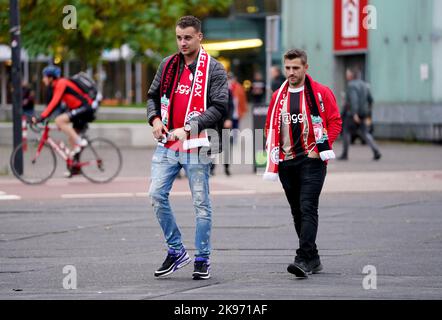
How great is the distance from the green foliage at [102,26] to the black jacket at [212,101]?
61.1 feet

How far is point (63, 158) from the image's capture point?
1795 cm

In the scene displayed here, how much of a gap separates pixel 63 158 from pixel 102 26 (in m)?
10.6

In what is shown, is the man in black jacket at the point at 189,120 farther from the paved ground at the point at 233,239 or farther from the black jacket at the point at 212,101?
the paved ground at the point at 233,239

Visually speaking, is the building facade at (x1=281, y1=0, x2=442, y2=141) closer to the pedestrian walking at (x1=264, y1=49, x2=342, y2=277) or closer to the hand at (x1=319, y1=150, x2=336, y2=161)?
the pedestrian walking at (x1=264, y1=49, x2=342, y2=277)

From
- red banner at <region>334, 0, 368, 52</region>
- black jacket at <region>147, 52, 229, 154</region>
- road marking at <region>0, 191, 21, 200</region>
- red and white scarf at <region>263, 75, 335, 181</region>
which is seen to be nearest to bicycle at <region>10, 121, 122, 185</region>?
road marking at <region>0, 191, 21, 200</region>

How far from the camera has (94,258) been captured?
32.7ft

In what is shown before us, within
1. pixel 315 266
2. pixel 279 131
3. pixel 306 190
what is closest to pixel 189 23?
pixel 279 131

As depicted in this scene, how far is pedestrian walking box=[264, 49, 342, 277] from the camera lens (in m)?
8.80

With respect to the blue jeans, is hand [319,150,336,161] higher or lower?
higher

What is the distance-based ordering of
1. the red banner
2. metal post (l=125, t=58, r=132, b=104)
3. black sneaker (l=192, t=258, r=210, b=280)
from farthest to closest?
metal post (l=125, t=58, r=132, b=104) → the red banner → black sneaker (l=192, t=258, r=210, b=280)

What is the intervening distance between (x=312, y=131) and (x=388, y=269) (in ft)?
4.29

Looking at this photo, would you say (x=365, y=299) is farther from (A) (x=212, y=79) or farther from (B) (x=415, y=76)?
(B) (x=415, y=76)

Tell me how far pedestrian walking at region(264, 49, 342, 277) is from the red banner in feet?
71.5
